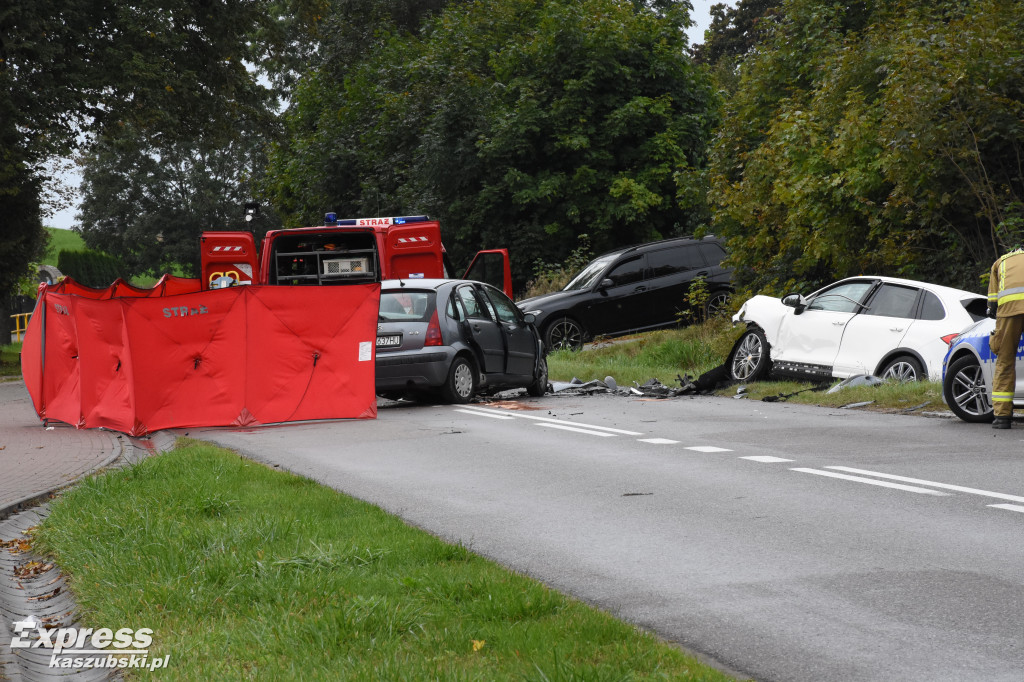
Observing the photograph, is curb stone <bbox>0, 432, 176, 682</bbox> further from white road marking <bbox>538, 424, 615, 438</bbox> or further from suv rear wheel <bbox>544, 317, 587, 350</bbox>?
suv rear wheel <bbox>544, 317, 587, 350</bbox>

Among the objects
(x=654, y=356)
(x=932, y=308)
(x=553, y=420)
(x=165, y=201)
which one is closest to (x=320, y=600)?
(x=553, y=420)

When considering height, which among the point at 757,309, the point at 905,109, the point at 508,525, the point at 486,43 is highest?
the point at 486,43

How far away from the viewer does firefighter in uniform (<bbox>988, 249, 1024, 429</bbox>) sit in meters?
11.3

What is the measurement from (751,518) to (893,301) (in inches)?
318

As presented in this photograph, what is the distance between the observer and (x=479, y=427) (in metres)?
13.6

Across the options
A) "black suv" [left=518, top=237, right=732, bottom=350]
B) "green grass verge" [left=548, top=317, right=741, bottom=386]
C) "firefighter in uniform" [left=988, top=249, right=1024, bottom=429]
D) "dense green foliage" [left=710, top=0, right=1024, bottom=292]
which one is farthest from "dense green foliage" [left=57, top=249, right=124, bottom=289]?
"firefighter in uniform" [left=988, top=249, right=1024, bottom=429]

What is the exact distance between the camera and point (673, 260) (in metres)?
24.9

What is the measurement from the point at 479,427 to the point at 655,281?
459 inches

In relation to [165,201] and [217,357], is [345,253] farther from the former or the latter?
[165,201]

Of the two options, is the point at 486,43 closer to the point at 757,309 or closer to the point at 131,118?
the point at 131,118

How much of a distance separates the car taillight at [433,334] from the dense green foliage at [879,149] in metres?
5.85

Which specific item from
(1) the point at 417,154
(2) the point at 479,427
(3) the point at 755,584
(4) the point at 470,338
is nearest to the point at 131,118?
(1) the point at 417,154

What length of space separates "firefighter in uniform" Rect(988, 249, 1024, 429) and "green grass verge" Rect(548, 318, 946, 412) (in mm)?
1911

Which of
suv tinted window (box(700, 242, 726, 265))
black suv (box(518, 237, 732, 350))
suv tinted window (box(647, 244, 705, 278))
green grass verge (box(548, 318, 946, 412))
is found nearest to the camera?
green grass verge (box(548, 318, 946, 412))
